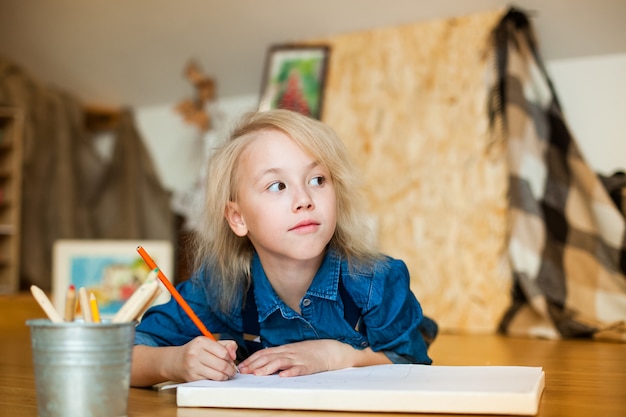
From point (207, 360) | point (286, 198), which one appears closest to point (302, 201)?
point (286, 198)

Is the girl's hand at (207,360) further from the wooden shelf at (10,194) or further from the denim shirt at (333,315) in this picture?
the wooden shelf at (10,194)

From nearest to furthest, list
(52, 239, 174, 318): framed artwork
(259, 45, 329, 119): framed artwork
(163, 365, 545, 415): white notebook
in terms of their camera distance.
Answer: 1. (163, 365, 545, 415): white notebook
2. (52, 239, 174, 318): framed artwork
3. (259, 45, 329, 119): framed artwork

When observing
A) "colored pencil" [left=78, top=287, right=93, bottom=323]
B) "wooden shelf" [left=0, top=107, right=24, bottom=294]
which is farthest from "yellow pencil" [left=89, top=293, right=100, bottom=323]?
"wooden shelf" [left=0, top=107, right=24, bottom=294]

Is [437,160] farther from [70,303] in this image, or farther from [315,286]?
[70,303]

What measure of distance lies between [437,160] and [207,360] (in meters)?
1.80

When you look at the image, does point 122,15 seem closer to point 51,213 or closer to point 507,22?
point 51,213

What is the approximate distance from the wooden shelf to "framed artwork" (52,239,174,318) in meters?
0.30

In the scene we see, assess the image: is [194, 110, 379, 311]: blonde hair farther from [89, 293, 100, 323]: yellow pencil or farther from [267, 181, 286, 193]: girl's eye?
[89, 293, 100, 323]: yellow pencil

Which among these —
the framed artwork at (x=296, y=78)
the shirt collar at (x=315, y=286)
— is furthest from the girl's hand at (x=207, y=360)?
the framed artwork at (x=296, y=78)

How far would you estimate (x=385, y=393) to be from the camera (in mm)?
1021

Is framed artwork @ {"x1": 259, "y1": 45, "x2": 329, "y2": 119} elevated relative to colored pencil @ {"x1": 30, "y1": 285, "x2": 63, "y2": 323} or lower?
elevated

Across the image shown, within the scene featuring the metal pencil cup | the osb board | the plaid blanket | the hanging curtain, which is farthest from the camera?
the hanging curtain

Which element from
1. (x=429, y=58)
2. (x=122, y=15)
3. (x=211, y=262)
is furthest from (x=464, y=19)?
(x=211, y=262)

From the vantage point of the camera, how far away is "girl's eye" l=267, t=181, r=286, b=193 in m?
1.30
